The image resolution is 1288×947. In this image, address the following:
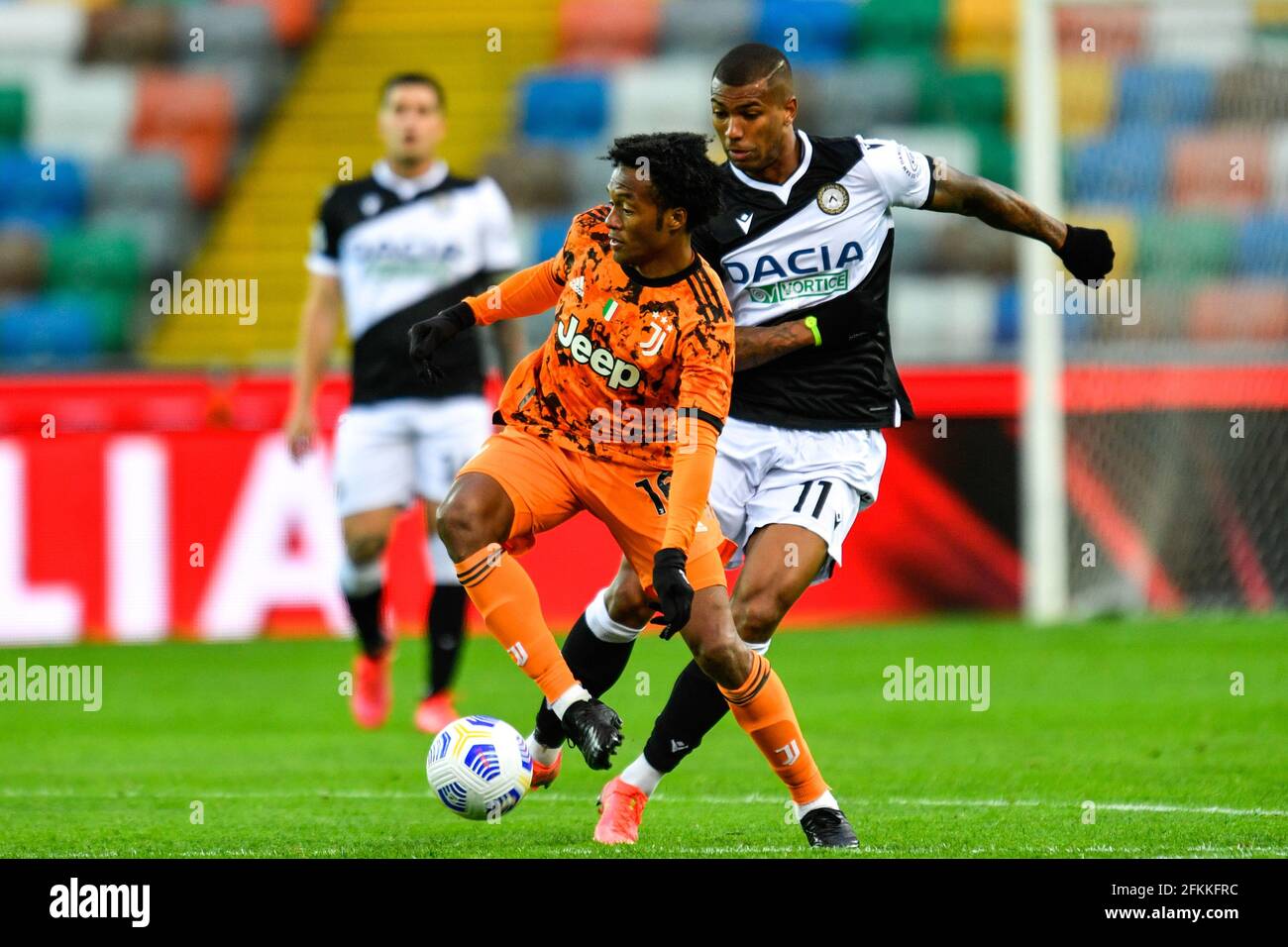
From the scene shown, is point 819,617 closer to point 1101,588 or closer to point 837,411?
point 1101,588

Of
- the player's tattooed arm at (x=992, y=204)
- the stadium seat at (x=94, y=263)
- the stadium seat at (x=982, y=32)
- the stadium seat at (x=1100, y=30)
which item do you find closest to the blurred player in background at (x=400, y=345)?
the player's tattooed arm at (x=992, y=204)

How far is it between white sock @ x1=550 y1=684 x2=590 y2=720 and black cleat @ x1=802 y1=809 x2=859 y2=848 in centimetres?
70

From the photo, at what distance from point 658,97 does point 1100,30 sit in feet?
13.1

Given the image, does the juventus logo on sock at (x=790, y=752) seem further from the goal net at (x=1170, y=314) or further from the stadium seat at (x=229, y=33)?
the stadium seat at (x=229, y=33)

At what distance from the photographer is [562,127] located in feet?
52.3

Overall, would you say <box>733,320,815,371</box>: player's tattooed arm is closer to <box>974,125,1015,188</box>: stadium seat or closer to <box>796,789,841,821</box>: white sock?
<box>796,789,841,821</box>: white sock

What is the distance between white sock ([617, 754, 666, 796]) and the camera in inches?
228

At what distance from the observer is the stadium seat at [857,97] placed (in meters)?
15.0

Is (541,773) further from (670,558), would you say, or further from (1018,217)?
(1018,217)

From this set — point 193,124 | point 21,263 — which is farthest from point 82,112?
point 21,263

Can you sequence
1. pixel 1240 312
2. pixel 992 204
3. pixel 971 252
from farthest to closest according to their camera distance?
1. pixel 971 252
2. pixel 1240 312
3. pixel 992 204
